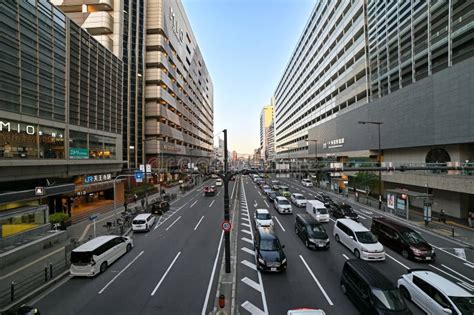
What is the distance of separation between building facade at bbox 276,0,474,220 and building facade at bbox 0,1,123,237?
27.2 metres

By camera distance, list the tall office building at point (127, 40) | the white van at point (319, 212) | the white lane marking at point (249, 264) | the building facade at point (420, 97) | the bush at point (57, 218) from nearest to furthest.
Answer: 1. the white lane marking at point (249, 264)
2. the bush at point (57, 218)
3. the building facade at point (420, 97)
4. the white van at point (319, 212)
5. the tall office building at point (127, 40)

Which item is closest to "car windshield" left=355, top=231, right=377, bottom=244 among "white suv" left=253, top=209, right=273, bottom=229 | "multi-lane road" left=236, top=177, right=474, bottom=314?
"multi-lane road" left=236, top=177, right=474, bottom=314

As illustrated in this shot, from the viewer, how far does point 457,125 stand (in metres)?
24.1

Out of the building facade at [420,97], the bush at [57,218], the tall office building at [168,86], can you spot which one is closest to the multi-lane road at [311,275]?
the building facade at [420,97]

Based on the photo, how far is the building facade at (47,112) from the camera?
1831 centimetres

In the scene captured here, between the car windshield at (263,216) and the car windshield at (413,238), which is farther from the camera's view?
the car windshield at (263,216)

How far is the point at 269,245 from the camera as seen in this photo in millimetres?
14391

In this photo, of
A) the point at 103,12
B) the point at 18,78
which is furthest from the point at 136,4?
the point at 18,78

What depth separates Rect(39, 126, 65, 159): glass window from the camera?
21.7m

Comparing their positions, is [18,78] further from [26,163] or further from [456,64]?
[456,64]

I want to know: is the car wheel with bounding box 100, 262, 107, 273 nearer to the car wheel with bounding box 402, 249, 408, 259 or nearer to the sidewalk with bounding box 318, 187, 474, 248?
the car wheel with bounding box 402, 249, 408, 259

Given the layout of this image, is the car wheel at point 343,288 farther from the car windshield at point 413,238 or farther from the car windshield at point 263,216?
the car windshield at point 263,216

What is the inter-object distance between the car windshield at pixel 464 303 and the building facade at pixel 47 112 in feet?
86.3

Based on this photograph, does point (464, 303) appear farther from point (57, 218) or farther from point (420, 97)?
point (57, 218)
